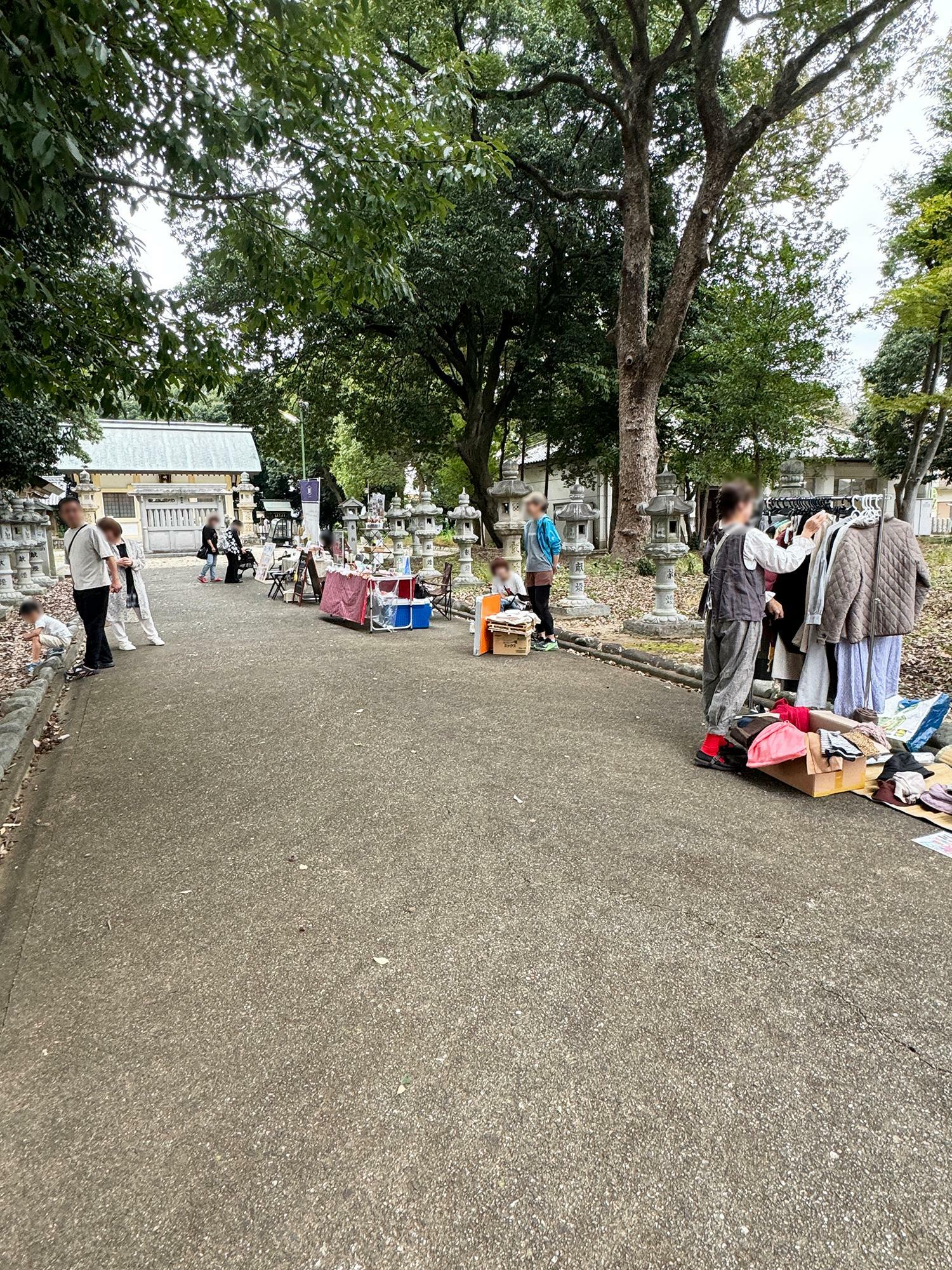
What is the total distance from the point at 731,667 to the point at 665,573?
16.9 ft

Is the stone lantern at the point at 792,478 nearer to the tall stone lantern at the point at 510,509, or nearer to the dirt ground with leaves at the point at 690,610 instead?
the dirt ground with leaves at the point at 690,610

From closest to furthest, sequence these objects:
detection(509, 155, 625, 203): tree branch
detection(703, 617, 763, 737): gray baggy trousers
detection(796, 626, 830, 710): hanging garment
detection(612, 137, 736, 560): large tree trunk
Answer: detection(703, 617, 763, 737): gray baggy trousers < detection(796, 626, 830, 710): hanging garment < detection(612, 137, 736, 560): large tree trunk < detection(509, 155, 625, 203): tree branch

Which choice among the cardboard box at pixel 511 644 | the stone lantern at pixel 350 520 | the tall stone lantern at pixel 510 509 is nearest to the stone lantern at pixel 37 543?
the stone lantern at pixel 350 520

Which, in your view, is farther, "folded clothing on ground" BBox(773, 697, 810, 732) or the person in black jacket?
the person in black jacket

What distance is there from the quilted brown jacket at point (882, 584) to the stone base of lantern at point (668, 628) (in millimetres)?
4587

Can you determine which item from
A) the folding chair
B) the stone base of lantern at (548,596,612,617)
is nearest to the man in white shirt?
the folding chair

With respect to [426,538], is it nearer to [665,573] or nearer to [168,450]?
[665,573]

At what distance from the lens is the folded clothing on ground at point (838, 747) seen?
4094 mm

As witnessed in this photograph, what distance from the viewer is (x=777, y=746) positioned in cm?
418

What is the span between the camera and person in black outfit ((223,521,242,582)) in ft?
58.5

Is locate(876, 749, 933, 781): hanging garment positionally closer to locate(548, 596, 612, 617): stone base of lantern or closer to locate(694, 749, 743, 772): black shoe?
locate(694, 749, 743, 772): black shoe

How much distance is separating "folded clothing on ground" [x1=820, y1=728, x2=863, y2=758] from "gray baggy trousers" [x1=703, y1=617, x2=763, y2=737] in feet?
1.80

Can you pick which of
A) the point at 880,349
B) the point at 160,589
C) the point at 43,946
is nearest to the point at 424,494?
the point at 160,589

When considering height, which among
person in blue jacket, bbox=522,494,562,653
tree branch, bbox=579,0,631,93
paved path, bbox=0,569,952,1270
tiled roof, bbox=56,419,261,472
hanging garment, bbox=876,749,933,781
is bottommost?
paved path, bbox=0,569,952,1270
